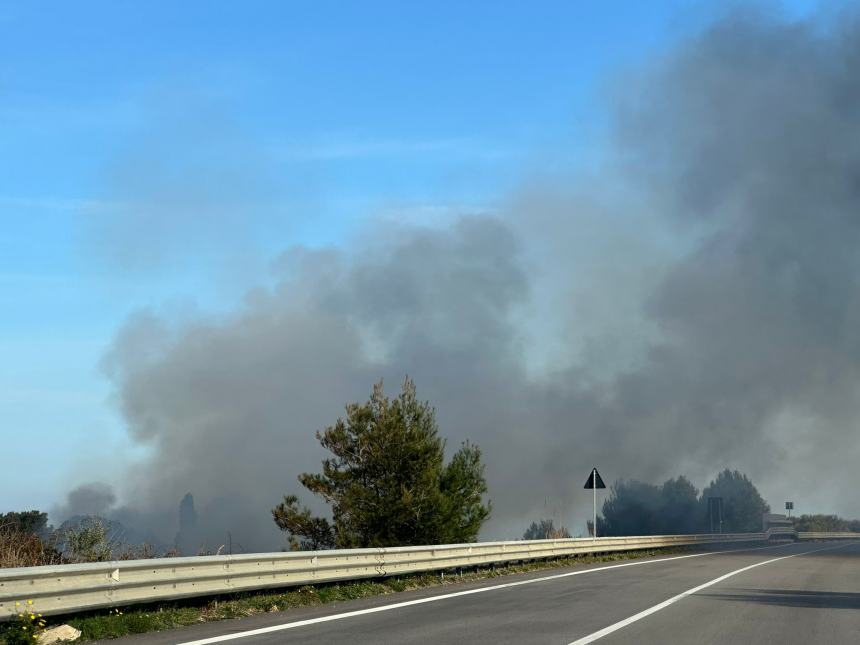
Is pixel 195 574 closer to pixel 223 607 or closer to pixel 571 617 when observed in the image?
pixel 223 607

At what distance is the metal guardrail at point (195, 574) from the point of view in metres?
10.2

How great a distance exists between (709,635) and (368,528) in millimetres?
29597

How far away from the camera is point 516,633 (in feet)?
37.9

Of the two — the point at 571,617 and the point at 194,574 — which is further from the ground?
the point at 194,574

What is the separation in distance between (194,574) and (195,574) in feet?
0.08

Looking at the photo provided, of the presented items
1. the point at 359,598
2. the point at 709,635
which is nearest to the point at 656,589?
the point at 359,598

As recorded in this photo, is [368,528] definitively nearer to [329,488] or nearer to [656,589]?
[329,488]

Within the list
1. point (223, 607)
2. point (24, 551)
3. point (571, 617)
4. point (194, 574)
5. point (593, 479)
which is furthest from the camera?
point (593, 479)

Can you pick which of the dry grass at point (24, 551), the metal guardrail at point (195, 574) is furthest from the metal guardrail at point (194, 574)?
the dry grass at point (24, 551)

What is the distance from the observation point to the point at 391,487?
41.2 metres

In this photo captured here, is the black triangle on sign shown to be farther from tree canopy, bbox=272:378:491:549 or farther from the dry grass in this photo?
the dry grass

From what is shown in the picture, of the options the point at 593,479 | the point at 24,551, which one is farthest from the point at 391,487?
the point at 24,551

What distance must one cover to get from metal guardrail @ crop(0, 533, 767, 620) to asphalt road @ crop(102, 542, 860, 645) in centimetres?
60

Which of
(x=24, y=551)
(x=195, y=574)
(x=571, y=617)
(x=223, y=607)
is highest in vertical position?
(x=24, y=551)
